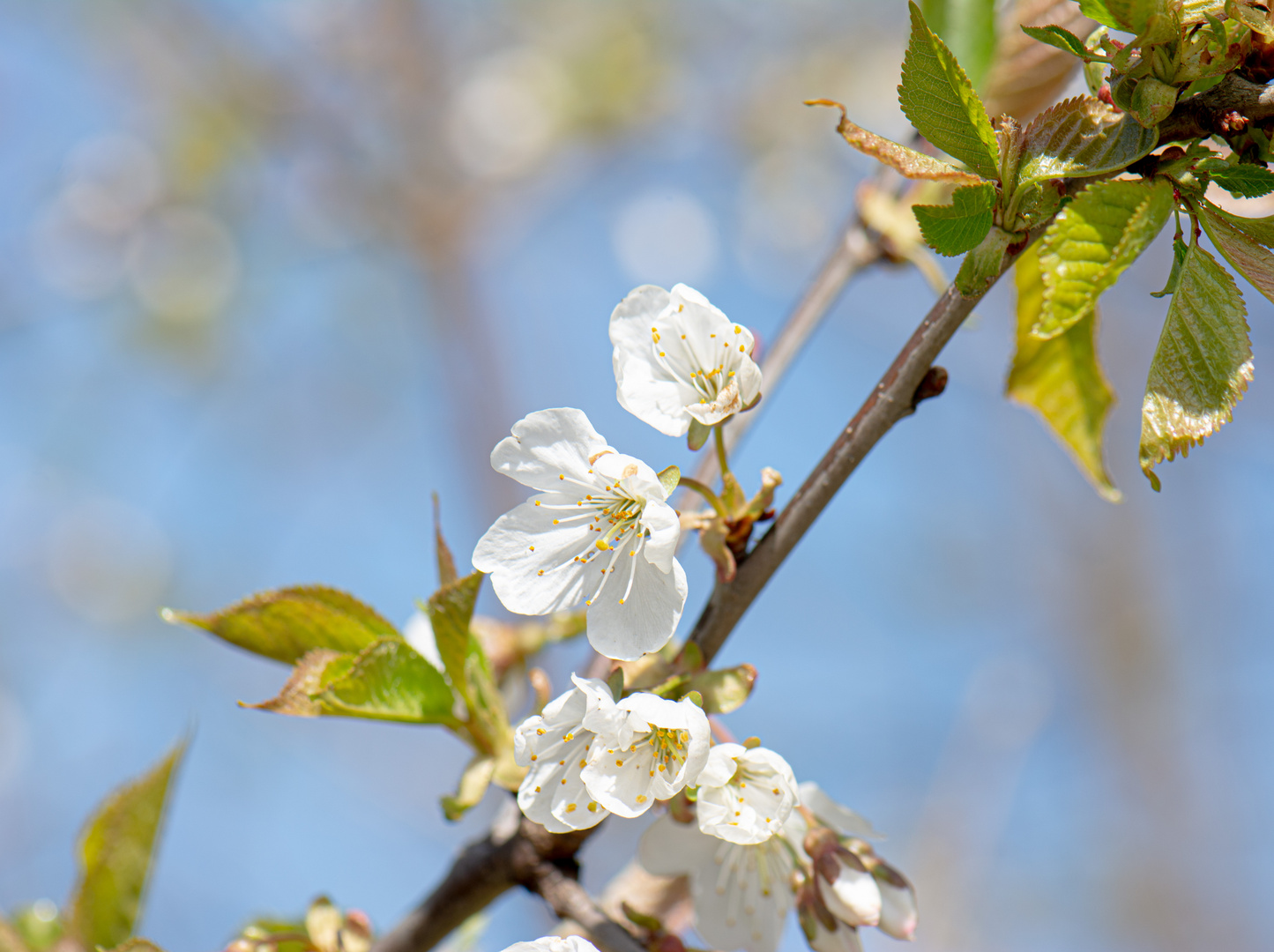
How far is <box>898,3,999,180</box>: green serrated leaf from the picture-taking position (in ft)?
1.96

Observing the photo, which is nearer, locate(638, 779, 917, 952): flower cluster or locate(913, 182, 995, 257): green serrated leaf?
locate(913, 182, 995, 257): green serrated leaf

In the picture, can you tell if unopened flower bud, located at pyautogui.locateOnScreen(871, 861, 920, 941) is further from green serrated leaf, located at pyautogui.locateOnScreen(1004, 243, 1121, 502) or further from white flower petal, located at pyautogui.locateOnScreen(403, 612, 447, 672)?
white flower petal, located at pyautogui.locateOnScreen(403, 612, 447, 672)

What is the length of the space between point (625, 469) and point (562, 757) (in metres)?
0.22

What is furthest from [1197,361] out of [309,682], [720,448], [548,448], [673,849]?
[309,682]

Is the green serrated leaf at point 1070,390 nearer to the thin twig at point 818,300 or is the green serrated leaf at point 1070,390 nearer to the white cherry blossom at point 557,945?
the thin twig at point 818,300

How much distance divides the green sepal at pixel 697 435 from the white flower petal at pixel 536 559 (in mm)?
130

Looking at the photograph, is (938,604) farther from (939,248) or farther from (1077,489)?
(939,248)

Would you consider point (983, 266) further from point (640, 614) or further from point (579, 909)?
point (579, 909)

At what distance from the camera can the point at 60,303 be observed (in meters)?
4.30

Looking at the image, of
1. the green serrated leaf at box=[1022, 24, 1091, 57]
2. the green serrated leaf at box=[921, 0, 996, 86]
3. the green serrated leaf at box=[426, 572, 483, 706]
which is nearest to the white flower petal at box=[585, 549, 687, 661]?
the green serrated leaf at box=[426, 572, 483, 706]

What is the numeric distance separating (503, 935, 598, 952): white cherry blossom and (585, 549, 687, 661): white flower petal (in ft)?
0.65

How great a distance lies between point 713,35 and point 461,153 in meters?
1.50

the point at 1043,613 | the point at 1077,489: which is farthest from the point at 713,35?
the point at 1043,613

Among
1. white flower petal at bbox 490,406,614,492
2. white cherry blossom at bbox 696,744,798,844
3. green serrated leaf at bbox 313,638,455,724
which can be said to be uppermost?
white flower petal at bbox 490,406,614,492
